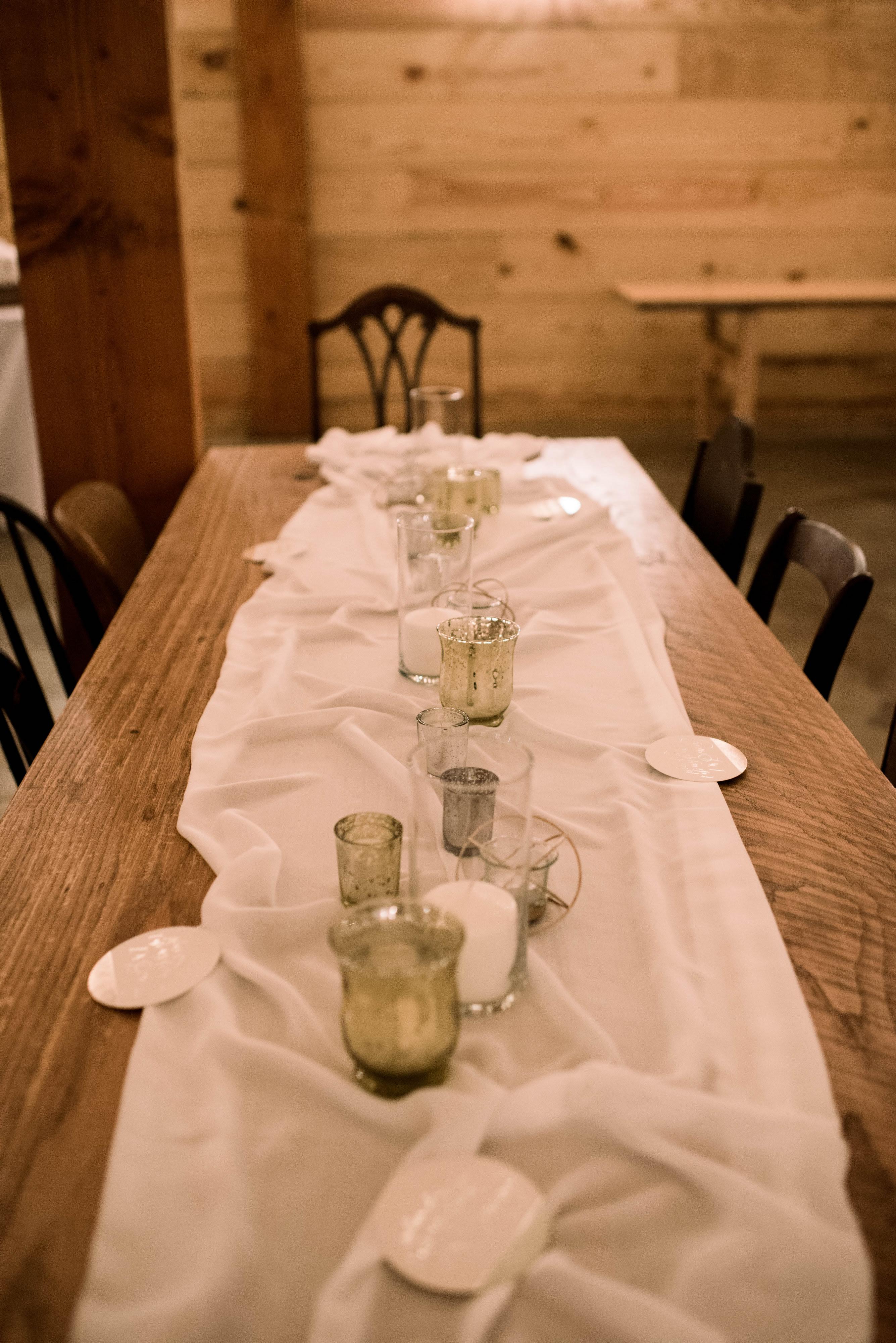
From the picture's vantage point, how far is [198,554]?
1.67 meters

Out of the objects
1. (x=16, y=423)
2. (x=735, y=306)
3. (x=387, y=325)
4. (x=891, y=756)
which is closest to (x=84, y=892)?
(x=891, y=756)

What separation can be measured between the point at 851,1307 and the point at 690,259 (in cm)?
476

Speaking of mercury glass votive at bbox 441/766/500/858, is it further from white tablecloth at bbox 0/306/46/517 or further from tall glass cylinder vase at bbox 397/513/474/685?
white tablecloth at bbox 0/306/46/517

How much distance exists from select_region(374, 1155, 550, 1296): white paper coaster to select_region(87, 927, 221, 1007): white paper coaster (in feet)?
0.73

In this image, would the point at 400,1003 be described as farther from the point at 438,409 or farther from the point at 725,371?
the point at 725,371

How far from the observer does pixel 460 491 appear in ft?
5.69

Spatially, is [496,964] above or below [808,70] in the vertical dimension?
below

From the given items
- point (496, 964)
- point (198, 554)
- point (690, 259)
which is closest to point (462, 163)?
point (690, 259)

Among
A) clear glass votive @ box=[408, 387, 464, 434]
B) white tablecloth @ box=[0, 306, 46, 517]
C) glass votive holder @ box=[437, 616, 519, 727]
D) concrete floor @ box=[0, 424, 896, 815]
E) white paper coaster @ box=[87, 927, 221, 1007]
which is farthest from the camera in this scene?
white tablecloth @ box=[0, 306, 46, 517]

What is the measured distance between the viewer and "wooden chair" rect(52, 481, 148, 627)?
5.02 feet

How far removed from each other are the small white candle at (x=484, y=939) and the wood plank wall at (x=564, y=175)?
4.30m

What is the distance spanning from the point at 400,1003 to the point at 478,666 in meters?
0.51

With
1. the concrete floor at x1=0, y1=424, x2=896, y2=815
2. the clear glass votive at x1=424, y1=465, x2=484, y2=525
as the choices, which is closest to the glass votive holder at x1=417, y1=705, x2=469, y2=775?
the clear glass votive at x1=424, y1=465, x2=484, y2=525

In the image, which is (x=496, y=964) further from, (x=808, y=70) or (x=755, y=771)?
(x=808, y=70)
